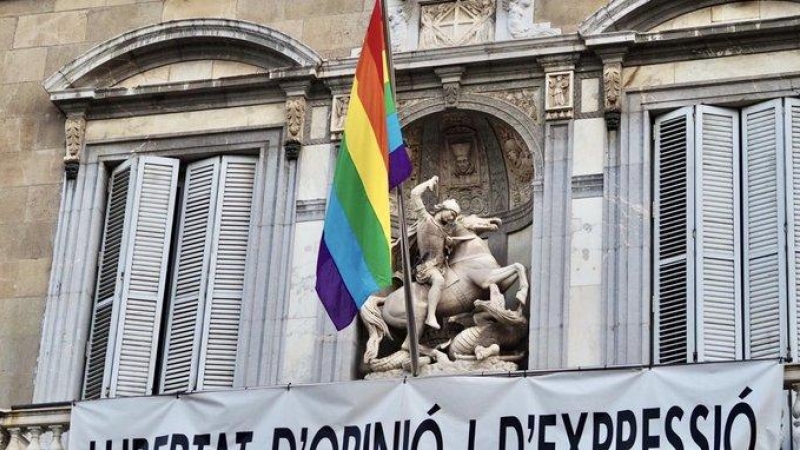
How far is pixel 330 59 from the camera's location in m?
26.8

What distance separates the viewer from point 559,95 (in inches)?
1011

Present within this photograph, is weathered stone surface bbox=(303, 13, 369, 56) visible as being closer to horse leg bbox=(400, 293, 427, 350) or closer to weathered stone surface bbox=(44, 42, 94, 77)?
weathered stone surface bbox=(44, 42, 94, 77)

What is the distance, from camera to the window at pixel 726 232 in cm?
2408

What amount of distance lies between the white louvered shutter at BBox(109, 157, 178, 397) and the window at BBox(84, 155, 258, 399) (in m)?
0.01

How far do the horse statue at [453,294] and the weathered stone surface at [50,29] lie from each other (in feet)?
18.0

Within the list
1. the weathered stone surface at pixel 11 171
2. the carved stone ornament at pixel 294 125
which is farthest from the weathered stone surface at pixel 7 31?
the carved stone ornament at pixel 294 125

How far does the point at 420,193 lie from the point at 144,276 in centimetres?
333

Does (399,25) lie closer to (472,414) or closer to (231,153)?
(231,153)

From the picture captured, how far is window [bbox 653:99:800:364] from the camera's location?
2408 cm

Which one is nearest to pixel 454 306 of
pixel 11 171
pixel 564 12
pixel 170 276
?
pixel 170 276

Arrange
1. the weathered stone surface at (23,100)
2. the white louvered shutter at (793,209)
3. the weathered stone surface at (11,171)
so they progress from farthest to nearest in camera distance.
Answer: the weathered stone surface at (23,100)
the weathered stone surface at (11,171)
the white louvered shutter at (793,209)

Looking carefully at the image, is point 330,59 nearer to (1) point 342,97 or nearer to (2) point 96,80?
(1) point 342,97

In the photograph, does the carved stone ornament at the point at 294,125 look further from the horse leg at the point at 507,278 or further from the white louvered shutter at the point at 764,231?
the white louvered shutter at the point at 764,231

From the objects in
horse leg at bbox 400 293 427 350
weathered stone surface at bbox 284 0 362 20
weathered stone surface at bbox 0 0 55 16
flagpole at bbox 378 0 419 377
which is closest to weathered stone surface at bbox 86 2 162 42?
weathered stone surface at bbox 0 0 55 16
